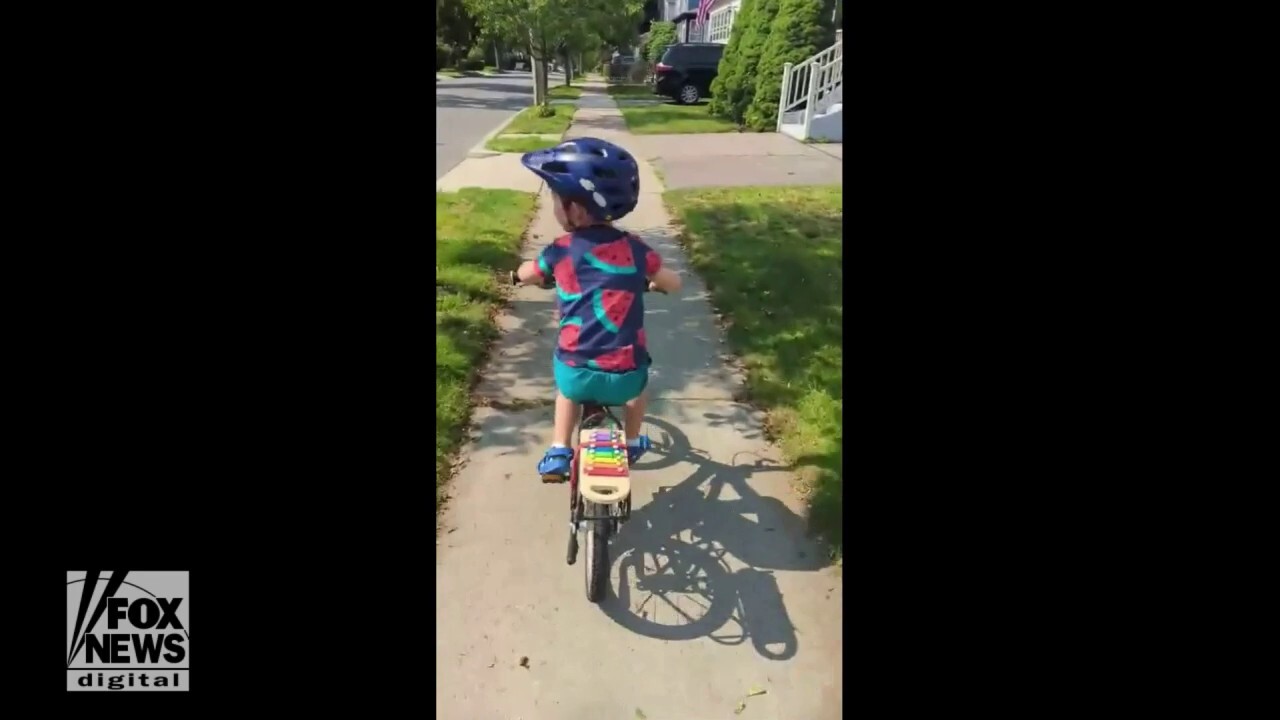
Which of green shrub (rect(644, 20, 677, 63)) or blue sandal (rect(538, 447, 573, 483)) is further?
green shrub (rect(644, 20, 677, 63))

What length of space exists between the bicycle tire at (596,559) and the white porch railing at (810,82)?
44.3ft

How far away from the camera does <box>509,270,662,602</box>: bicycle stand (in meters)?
2.72

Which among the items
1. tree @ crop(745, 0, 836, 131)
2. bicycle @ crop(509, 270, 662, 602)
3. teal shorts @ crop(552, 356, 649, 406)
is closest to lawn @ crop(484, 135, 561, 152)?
tree @ crop(745, 0, 836, 131)

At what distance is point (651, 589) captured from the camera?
308 centimetres

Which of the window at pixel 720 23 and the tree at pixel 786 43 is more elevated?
the window at pixel 720 23

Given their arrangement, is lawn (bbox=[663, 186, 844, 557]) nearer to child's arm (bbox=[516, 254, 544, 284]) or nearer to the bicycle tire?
the bicycle tire

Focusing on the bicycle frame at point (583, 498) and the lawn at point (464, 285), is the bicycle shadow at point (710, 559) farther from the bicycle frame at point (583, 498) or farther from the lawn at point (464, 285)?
the lawn at point (464, 285)

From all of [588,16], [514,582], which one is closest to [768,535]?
[514,582]

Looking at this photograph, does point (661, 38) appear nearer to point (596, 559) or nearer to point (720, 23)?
point (720, 23)

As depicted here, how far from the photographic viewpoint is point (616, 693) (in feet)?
8.61

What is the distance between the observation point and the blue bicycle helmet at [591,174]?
9.37 ft

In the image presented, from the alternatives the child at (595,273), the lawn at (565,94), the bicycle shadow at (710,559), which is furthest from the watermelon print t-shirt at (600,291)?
the lawn at (565,94)

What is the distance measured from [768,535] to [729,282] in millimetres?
3268

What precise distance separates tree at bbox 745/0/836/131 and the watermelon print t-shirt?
14.5 metres
